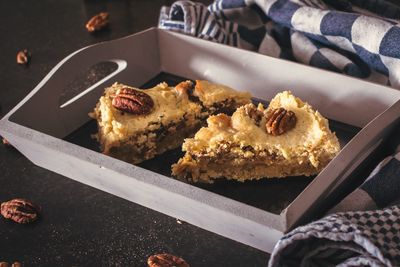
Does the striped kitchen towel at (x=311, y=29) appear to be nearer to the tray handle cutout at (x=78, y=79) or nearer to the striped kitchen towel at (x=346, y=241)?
the tray handle cutout at (x=78, y=79)

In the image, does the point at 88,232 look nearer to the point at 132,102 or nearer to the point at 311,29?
the point at 132,102

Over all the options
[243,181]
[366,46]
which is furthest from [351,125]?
[243,181]

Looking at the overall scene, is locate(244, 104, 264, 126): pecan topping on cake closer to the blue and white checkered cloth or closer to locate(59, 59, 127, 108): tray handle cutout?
the blue and white checkered cloth

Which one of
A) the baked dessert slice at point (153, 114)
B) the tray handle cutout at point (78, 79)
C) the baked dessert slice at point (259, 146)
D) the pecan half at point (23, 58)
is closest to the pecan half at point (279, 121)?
the baked dessert slice at point (259, 146)

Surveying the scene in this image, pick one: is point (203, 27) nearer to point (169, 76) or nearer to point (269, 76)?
point (169, 76)

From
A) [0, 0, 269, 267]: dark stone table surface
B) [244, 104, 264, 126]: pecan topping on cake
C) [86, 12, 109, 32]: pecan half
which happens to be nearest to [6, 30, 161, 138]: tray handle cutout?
[0, 0, 269, 267]: dark stone table surface
